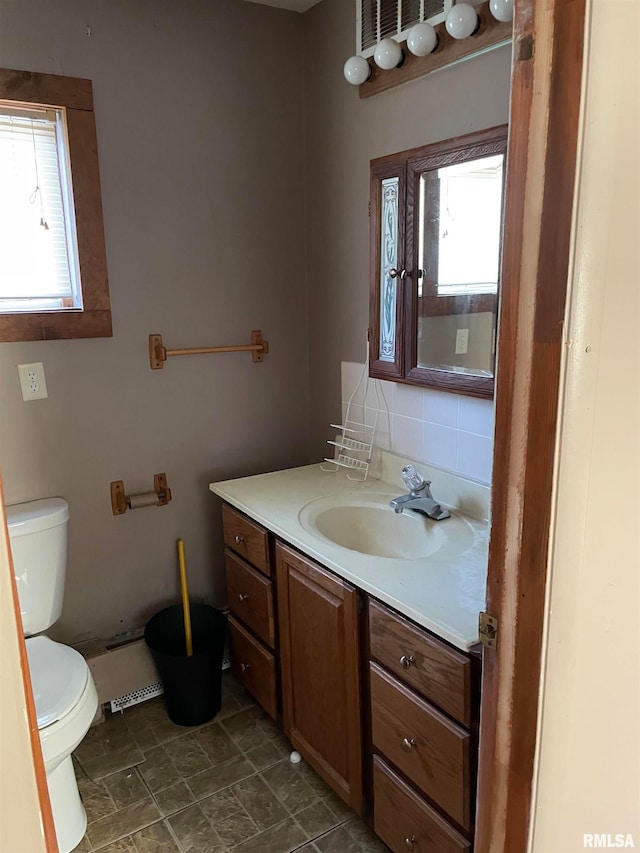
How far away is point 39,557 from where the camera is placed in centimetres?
200

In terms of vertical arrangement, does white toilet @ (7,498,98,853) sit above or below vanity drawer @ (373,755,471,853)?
above

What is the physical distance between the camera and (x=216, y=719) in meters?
2.27

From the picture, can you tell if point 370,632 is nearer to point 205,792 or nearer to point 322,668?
point 322,668

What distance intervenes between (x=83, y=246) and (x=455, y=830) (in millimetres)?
1918

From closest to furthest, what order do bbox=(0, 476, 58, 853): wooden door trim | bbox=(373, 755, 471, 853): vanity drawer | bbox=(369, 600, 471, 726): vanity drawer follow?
bbox=(0, 476, 58, 853): wooden door trim < bbox=(369, 600, 471, 726): vanity drawer < bbox=(373, 755, 471, 853): vanity drawer

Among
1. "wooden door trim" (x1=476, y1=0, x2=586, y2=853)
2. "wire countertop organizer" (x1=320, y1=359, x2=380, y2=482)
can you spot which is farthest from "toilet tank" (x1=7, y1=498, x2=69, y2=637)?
"wooden door trim" (x1=476, y1=0, x2=586, y2=853)

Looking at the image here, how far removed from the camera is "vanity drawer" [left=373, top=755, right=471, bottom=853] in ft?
4.65

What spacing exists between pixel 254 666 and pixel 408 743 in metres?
0.84

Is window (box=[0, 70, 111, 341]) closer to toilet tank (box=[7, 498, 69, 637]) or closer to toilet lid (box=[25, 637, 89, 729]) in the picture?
toilet tank (box=[7, 498, 69, 637])

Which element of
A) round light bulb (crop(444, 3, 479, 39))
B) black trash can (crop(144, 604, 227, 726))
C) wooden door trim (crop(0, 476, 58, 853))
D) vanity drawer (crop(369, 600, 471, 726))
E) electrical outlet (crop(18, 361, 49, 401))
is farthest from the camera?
black trash can (crop(144, 604, 227, 726))

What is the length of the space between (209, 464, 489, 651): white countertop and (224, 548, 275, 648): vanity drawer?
0.70ft

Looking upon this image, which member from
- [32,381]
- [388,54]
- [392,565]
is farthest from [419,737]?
[388,54]

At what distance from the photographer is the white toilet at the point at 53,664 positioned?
1693mm

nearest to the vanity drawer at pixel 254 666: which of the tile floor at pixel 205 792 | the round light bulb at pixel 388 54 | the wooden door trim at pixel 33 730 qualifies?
the tile floor at pixel 205 792
